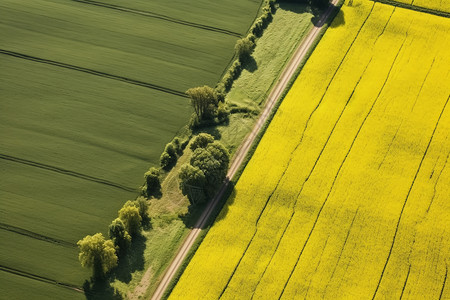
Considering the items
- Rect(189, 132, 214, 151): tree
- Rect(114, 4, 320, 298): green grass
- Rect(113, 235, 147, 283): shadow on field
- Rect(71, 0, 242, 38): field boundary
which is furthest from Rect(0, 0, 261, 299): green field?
Rect(189, 132, 214, 151): tree

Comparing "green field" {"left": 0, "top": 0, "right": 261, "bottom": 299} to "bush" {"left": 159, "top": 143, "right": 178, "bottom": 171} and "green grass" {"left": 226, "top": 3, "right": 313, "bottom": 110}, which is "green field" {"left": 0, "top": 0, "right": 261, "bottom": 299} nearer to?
"bush" {"left": 159, "top": 143, "right": 178, "bottom": 171}

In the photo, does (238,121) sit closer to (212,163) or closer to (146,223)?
(212,163)

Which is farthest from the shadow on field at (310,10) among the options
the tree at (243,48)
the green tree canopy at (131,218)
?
the green tree canopy at (131,218)

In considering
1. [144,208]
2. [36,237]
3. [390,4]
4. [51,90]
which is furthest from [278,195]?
[390,4]

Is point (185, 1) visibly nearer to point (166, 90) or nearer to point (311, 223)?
point (166, 90)

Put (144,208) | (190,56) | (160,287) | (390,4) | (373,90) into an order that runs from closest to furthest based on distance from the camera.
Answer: (160,287)
(144,208)
(373,90)
(190,56)
(390,4)

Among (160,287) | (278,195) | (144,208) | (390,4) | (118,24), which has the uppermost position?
(118,24)

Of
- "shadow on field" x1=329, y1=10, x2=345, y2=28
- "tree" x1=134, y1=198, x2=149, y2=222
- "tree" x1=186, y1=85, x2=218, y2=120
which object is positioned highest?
"tree" x1=134, y1=198, x2=149, y2=222
